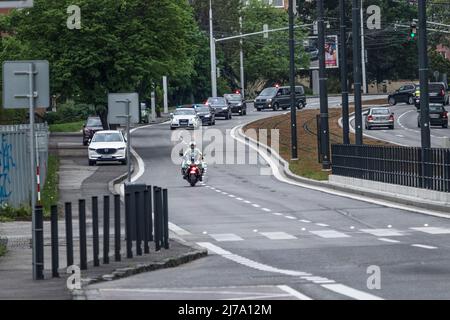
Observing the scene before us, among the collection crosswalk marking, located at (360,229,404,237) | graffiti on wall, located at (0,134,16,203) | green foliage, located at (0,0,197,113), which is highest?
green foliage, located at (0,0,197,113)

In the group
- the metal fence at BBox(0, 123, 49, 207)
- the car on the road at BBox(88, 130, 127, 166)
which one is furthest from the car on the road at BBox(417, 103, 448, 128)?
the metal fence at BBox(0, 123, 49, 207)

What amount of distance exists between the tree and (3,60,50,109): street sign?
45908 millimetres

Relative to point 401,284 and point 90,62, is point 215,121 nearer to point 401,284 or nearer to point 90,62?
point 90,62

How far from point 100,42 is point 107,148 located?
7.63 meters

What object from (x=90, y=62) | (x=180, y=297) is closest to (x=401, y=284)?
(x=180, y=297)

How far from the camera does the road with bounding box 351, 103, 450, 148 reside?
2734 inches

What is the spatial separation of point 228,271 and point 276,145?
161 ft

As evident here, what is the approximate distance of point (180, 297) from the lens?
15211mm

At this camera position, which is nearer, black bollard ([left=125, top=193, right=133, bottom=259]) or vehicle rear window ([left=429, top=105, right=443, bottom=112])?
black bollard ([left=125, top=193, right=133, bottom=259])

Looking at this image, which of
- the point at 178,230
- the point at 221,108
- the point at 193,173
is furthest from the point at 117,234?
the point at 221,108

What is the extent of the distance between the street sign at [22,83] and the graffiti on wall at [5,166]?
14.8m

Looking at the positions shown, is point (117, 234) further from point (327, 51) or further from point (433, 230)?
point (327, 51)

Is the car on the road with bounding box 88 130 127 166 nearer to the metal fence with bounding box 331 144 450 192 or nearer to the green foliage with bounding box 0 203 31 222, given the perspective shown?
the metal fence with bounding box 331 144 450 192

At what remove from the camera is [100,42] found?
64.6 meters
